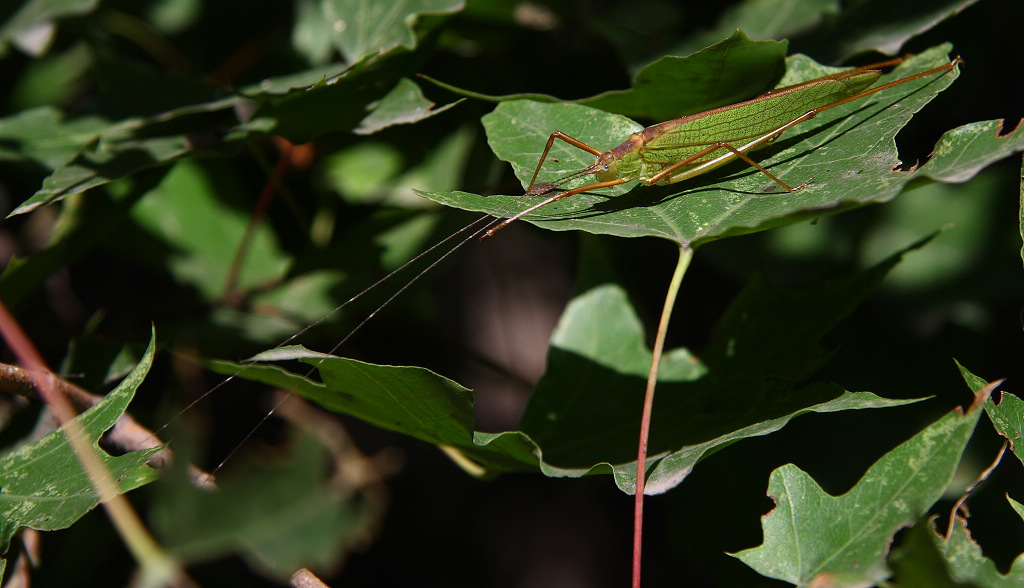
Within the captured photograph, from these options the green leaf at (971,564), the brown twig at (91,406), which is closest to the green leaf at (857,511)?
the green leaf at (971,564)

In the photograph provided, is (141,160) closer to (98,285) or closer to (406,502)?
(98,285)

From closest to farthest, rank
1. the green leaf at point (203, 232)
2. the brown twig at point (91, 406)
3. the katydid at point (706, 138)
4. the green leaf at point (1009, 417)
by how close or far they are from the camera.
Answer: the green leaf at point (1009, 417)
the brown twig at point (91, 406)
the katydid at point (706, 138)
the green leaf at point (203, 232)

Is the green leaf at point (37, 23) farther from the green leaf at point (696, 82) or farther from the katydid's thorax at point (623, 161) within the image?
the katydid's thorax at point (623, 161)

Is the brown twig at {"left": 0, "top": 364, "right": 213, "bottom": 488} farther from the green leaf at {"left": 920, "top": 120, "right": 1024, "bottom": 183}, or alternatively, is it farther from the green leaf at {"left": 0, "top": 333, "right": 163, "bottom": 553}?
the green leaf at {"left": 920, "top": 120, "right": 1024, "bottom": 183}

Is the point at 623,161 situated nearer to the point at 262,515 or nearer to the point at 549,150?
the point at 549,150

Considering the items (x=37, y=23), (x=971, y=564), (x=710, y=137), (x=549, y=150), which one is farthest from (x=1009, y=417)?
(x=37, y=23)

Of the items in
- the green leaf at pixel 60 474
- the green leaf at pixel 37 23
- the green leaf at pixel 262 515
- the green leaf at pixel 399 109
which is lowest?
the green leaf at pixel 60 474
